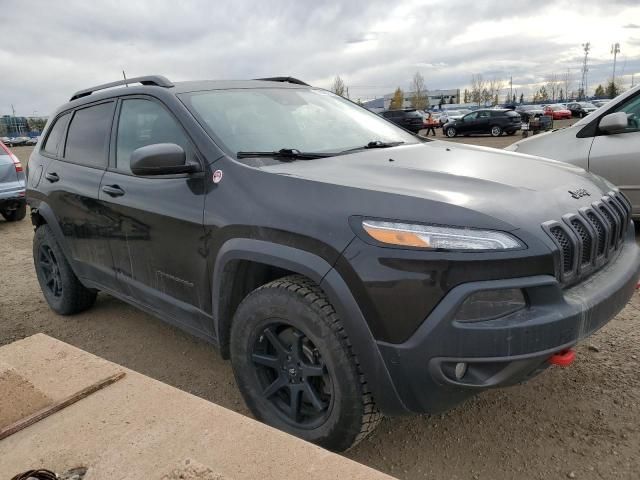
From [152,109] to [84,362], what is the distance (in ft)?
4.90

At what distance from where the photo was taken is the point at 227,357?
285 centimetres

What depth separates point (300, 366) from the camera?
94.4 inches

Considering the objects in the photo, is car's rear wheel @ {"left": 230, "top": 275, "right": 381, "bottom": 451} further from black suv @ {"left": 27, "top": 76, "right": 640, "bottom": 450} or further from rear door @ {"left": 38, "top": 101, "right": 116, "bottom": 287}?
rear door @ {"left": 38, "top": 101, "right": 116, "bottom": 287}

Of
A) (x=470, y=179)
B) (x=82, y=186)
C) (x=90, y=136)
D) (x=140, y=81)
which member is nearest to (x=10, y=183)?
(x=90, y=136)

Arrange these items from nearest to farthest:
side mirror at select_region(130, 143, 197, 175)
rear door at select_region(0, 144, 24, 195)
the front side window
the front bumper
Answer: the front bumper, side mirror at select_region(130, 143, 197, 175), the front side window, rear door at select_region(0, 144, 24, 195)

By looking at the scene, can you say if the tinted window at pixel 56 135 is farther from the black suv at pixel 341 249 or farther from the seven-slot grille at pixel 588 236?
the seven-slot grille at pixel 588 236

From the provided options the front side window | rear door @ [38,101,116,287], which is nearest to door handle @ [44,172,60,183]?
rear door @ [38,101,116,287]

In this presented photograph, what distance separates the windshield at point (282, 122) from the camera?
9.51ft

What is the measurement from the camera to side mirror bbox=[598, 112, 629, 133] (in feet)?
16.0

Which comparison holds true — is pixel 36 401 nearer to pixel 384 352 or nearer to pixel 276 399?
pixel 276 399

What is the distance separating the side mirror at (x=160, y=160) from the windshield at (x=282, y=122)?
227mm

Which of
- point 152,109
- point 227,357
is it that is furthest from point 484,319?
point 152,109

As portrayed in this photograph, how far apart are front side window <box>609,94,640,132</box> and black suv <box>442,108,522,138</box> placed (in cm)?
2350

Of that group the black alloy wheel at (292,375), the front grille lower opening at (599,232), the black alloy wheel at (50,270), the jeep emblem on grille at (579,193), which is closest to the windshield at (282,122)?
the black alloy wheel at (292,375)
